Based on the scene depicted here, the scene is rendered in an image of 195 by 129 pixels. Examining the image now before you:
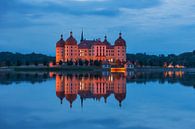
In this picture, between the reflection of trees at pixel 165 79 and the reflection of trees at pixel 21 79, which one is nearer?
the reflection of trees at pixel 165 79

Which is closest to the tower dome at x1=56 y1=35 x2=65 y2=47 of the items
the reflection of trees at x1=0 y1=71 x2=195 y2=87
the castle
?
the castle

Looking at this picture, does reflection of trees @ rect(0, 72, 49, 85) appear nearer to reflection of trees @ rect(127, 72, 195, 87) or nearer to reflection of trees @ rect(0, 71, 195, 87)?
reflection of trees @ rect(0, 71, 195, 87)

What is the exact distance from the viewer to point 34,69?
2313 inches

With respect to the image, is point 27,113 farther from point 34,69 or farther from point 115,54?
point 115,54

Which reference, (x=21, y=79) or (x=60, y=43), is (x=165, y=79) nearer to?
(x=21, y=79)

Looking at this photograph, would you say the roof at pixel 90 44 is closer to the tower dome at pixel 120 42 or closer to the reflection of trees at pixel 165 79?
the tower dome at pixel 120 42

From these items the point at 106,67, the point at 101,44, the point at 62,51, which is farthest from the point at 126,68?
the point at 62,51

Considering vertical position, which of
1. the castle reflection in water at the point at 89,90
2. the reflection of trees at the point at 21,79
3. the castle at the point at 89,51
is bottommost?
the castle reflection in water at the point at 89,90

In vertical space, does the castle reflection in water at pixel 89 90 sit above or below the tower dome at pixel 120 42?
below

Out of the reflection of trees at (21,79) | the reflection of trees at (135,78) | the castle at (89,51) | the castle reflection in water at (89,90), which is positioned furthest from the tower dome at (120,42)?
the castle reflection in water at (89,90)

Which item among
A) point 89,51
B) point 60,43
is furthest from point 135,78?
point 60,43

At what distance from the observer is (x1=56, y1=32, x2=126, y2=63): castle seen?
233 ft

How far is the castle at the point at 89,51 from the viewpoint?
7100 cm

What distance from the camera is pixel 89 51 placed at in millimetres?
71812
